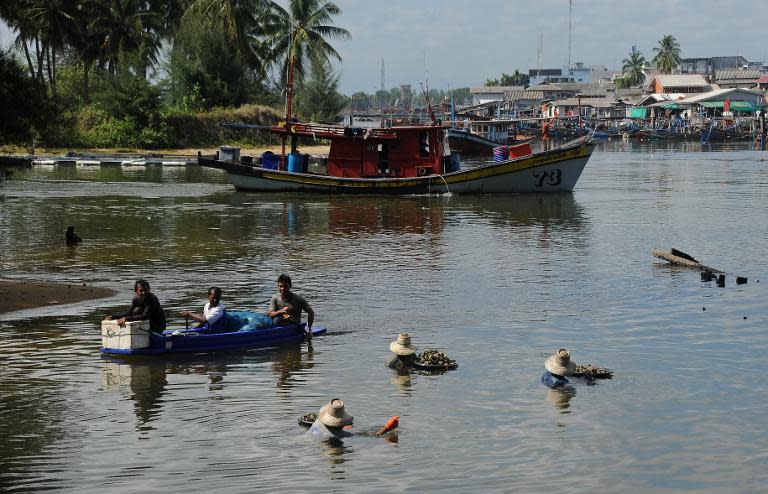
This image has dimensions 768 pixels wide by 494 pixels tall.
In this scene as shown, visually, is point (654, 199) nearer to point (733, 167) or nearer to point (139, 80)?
point (733, 167)

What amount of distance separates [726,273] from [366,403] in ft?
45.7

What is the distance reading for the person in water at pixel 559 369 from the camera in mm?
15125

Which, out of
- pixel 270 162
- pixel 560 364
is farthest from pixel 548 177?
pixel 560 364

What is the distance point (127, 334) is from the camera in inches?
639

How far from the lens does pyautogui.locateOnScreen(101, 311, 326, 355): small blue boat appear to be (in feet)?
53.6

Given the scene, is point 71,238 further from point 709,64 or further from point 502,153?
point 709,64

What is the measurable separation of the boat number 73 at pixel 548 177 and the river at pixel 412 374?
10.4 meters

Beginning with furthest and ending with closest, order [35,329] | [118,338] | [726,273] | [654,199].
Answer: [654,199] → [726,273] → [35,329] → [118,338]

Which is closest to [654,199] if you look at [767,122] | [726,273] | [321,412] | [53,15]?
[726,273]

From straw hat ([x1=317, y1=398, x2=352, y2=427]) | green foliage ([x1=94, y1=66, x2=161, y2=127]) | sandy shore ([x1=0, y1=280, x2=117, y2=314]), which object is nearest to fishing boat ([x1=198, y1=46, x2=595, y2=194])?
sandy shore ([x1=0, y1=280, x2=117, y2=314])

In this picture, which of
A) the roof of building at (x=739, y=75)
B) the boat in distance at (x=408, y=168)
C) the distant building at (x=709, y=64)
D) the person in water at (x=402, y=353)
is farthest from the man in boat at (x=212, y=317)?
the distant building at (x=709, y=64)

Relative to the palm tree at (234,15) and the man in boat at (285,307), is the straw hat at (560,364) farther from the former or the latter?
the palm tree at (234,15)

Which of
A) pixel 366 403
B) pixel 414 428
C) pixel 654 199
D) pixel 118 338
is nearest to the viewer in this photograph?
pixel 414 428

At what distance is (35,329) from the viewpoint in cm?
1866
